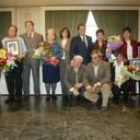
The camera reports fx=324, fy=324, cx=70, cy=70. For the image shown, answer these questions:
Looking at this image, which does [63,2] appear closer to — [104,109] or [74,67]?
[74,67]

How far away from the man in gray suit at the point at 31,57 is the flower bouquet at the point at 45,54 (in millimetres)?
186

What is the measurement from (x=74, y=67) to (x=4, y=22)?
6533mm

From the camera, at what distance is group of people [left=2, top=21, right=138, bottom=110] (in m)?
5.34

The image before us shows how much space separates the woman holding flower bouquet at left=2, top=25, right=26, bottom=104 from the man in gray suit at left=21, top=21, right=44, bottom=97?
0.13 meters

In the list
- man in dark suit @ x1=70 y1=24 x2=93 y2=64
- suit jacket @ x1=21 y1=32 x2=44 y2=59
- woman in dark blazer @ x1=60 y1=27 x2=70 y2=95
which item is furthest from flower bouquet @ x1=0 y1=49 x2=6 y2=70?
man in dark suit @ x1=70 y1=24 x2=93 y2=64

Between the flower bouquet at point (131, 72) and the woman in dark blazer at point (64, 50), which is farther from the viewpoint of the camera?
the woman in dark blazer at point (64, 50)

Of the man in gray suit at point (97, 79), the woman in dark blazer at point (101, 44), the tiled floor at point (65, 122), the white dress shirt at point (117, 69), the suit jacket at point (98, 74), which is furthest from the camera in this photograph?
the woman in dark blazer at point (101, 44)

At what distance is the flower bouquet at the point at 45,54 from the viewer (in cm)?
548

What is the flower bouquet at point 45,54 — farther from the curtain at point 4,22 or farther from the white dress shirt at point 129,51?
the curtain at point 4,22

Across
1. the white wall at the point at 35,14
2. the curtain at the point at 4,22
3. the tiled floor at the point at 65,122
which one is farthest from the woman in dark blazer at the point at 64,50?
the curtain at the point at 4,22

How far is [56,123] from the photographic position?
4.29 meters

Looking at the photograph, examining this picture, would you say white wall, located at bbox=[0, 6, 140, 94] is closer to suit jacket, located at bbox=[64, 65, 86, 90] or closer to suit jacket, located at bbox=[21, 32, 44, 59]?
suit jacket, located at bbox=[21, 32, 44, 59]

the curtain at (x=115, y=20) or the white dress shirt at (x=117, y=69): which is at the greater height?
the curtain at (x=115, y=20)

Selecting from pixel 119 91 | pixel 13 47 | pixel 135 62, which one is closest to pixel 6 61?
pixel 13 47
